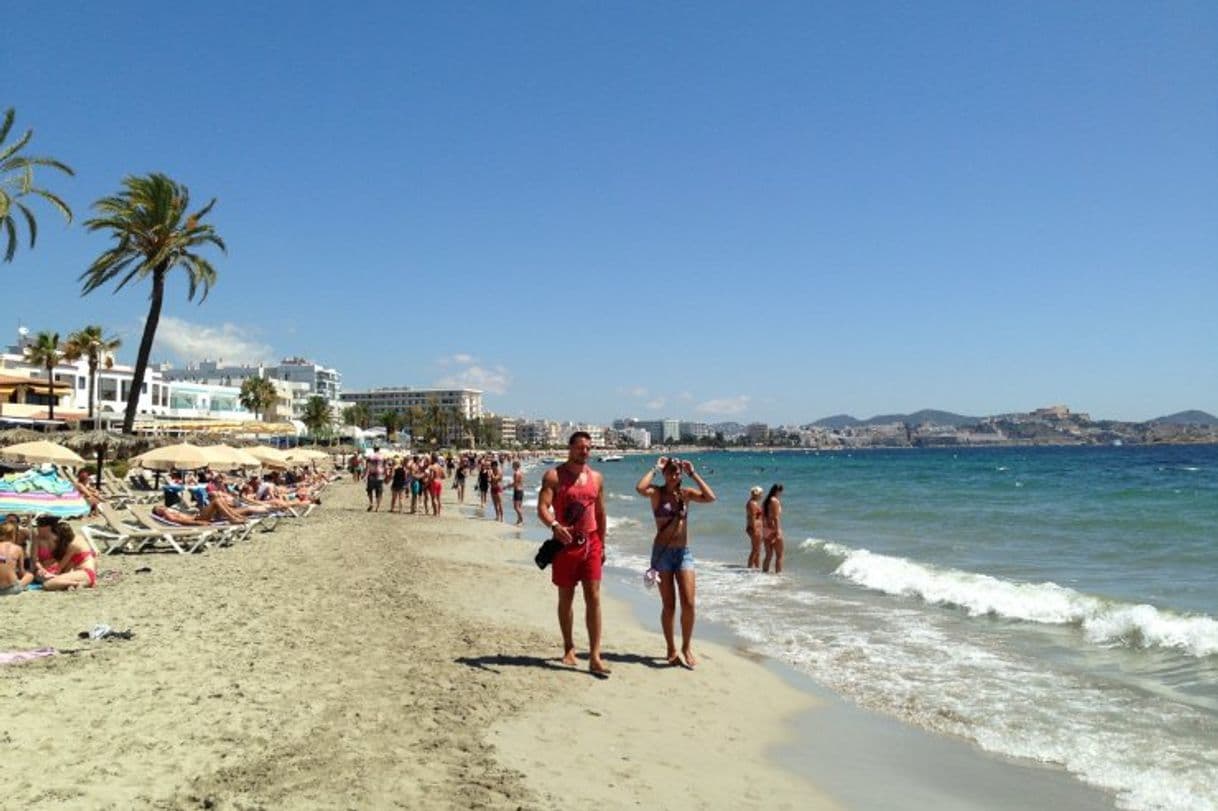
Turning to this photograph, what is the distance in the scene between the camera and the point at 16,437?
26.5m

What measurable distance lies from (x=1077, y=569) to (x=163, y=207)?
27.8 meters

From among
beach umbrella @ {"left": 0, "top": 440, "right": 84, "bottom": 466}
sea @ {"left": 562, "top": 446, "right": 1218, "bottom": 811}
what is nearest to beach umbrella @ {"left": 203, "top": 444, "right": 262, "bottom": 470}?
beach umbrella @ {"left": 0, "top": 440, "right": 84, "bottom": 466}

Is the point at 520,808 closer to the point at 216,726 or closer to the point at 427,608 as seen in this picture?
the point at 216,726

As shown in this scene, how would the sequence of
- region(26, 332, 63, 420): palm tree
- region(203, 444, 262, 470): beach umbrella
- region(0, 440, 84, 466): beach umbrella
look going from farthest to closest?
region(26, 332, 63, 420): palm tree, region(203, 444, 262, 470): beach umbrella, region(0, 440, 84, 466): beach umbrella

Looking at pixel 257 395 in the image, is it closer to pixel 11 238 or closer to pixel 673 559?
pixel 11 238

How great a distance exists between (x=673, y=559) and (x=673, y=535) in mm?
194

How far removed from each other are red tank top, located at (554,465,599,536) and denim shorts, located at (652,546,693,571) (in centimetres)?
75

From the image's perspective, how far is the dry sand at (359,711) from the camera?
3.92m

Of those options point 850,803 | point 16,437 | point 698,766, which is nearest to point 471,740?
A: point 698,766

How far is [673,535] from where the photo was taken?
258 inches

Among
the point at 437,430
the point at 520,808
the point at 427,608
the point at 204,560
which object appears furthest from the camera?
the point at 437,430

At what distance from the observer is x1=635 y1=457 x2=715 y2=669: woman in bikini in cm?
652

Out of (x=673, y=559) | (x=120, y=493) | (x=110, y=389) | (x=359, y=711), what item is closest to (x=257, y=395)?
(x=110, y=389)

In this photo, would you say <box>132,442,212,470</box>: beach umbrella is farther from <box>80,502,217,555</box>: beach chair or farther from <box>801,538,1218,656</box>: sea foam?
<box>801,538,1218,656</box>: sea foam
